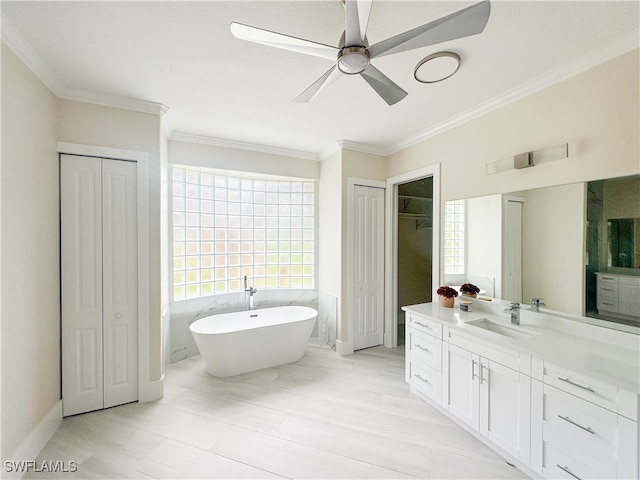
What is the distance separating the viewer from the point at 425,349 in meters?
2.39

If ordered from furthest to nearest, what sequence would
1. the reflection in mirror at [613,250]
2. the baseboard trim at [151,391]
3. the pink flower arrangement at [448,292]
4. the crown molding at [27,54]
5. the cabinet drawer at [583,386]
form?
the pink flower arrangement at [448,292] < the baseboard trim at [151,391] < the reflection in mirror at [613,250] < the crown molding at [27,54] < the cabinet drawer at [583,386]

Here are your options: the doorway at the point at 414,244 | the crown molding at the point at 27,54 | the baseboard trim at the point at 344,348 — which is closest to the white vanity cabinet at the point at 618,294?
the baseboard trim at the point at 344,348

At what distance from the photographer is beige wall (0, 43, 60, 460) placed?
157 cm

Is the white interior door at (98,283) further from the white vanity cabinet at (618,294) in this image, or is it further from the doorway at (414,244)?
the doorway at (414,244)

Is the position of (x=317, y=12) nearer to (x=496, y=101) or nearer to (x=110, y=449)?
(x=496, y=101)

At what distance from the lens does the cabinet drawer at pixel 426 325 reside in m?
2.25

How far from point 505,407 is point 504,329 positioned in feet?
2.00

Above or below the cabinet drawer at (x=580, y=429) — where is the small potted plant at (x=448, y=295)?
above

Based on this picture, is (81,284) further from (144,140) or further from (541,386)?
(541,386)

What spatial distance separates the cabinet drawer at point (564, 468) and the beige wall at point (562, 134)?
1720 mm

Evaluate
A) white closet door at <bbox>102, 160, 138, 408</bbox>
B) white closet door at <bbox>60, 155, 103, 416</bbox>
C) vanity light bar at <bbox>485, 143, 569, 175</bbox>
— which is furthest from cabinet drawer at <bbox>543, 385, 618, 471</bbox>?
white closet door at <bbox>60, 155, 103, 416</bbox>

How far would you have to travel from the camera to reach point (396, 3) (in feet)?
4.43

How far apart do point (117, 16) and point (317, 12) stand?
1.13 m

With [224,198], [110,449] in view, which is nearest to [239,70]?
[224,198]
